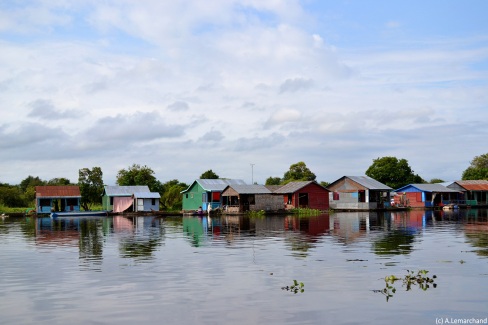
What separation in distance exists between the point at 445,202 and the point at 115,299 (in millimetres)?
72513

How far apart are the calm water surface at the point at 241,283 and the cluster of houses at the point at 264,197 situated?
38329 mm

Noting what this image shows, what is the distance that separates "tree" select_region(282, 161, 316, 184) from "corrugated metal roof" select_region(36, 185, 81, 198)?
42.2m

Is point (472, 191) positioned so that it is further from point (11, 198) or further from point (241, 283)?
point (241, 283)

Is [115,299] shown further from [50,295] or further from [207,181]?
[207,181]

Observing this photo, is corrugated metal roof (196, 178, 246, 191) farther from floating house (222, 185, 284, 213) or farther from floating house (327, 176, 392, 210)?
floating house (327, 176, 392, 210)

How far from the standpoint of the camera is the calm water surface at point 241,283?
11.3 meters

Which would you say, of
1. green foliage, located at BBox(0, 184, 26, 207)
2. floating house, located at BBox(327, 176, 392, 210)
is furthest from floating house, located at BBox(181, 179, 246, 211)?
green foliage, located at BBox(0, 184, 26, 207)

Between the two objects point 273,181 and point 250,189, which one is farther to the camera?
point 273,181

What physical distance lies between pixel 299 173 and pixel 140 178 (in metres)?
33.3

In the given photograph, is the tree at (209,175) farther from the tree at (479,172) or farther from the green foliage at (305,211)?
the tree at (479,172)

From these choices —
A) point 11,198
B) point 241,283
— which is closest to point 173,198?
point 11,198

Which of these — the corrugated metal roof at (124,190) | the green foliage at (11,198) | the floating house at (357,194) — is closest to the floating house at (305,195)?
the floating house at (357,194)

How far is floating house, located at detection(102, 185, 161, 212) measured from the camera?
69.4m

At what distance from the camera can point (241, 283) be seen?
14.8 metres
